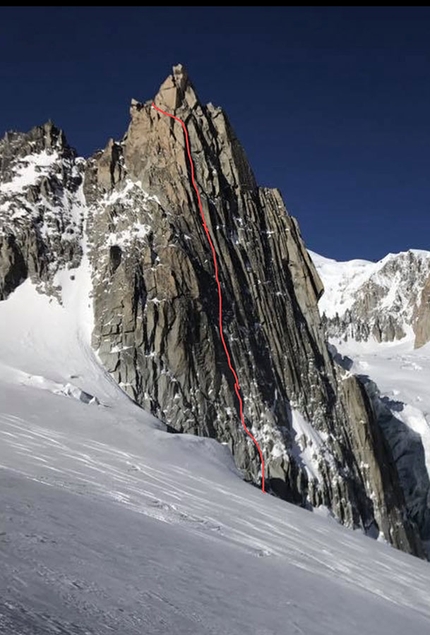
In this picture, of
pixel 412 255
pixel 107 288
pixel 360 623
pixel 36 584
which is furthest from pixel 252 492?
pixel 412 255

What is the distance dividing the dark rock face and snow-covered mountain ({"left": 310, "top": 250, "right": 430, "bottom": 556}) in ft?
22.0

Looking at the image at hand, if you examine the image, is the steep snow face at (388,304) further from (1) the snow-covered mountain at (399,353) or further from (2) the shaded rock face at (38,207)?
(2) the shaded rock face at (38,207)

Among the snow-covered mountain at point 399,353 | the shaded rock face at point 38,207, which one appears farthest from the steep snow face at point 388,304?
the shaded rock face at point 38,207

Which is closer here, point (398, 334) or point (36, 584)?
point (36, 584)

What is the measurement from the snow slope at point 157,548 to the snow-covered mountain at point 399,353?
116ft

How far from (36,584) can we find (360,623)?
498cm

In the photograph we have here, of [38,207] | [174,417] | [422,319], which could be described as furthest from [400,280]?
[174,417]

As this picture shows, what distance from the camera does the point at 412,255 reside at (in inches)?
7584

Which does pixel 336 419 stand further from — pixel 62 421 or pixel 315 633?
pixel 315 633

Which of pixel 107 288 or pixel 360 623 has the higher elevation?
pixel 107 288

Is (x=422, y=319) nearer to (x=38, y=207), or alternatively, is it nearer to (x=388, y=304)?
(x=388, y=304)

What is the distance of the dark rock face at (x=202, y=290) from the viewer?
39125 mm

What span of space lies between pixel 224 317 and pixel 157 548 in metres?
34.7

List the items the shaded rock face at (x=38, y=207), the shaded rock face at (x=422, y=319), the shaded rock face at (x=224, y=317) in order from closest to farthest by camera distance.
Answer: the shaded rock face at (x=224, y=317) → the shaded rock face at (x=38, y=207) → the shaded rock face at (x=422, y=319)
